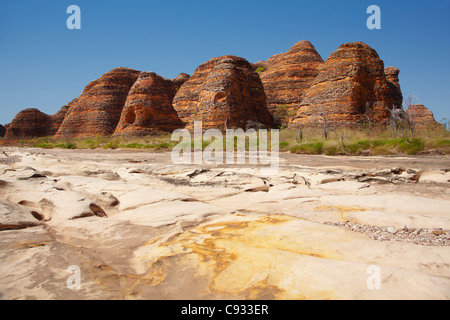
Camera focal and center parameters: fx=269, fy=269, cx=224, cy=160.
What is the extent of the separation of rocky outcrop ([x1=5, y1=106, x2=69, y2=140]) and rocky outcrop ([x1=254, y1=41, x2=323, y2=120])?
142ft

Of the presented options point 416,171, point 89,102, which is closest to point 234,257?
point 416,171

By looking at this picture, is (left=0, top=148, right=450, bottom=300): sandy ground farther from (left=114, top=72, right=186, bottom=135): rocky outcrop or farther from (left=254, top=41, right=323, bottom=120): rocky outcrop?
(left=254, top=41, right=323, bottom=120): rocky outcrop

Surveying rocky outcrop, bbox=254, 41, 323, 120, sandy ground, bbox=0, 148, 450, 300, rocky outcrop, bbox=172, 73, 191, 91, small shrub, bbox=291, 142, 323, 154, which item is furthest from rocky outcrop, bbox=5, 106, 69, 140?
sandy ground, bbox=0, 148, 450, 300

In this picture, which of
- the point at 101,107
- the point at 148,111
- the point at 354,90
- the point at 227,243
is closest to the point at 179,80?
the point at 101,107

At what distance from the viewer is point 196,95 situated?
39.0 metres

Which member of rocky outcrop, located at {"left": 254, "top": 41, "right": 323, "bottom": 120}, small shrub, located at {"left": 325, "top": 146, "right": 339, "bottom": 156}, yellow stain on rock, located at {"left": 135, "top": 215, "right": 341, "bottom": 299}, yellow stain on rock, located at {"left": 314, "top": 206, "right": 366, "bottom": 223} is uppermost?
rocky outcrop, located at {"left": 254, "top": 41, "right": 323, "bottom": 120}

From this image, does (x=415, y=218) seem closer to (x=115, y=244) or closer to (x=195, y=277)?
(x=195, y=277)

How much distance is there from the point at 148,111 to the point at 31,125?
3533 centimetres

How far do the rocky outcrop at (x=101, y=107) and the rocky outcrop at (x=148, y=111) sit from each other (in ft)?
31.8

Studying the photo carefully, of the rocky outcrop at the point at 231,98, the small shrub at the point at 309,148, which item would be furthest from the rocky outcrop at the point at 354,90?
the small shrub at the point at 309,148

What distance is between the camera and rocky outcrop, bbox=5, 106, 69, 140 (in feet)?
164

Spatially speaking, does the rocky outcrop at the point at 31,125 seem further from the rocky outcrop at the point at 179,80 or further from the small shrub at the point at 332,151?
the small shrub at the point at 332,151

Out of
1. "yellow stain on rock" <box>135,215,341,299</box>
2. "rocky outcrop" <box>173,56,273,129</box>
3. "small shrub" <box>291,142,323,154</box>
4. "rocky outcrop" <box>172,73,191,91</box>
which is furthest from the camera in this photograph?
"rocky outcrop" <box>172,73,191,91</box>
